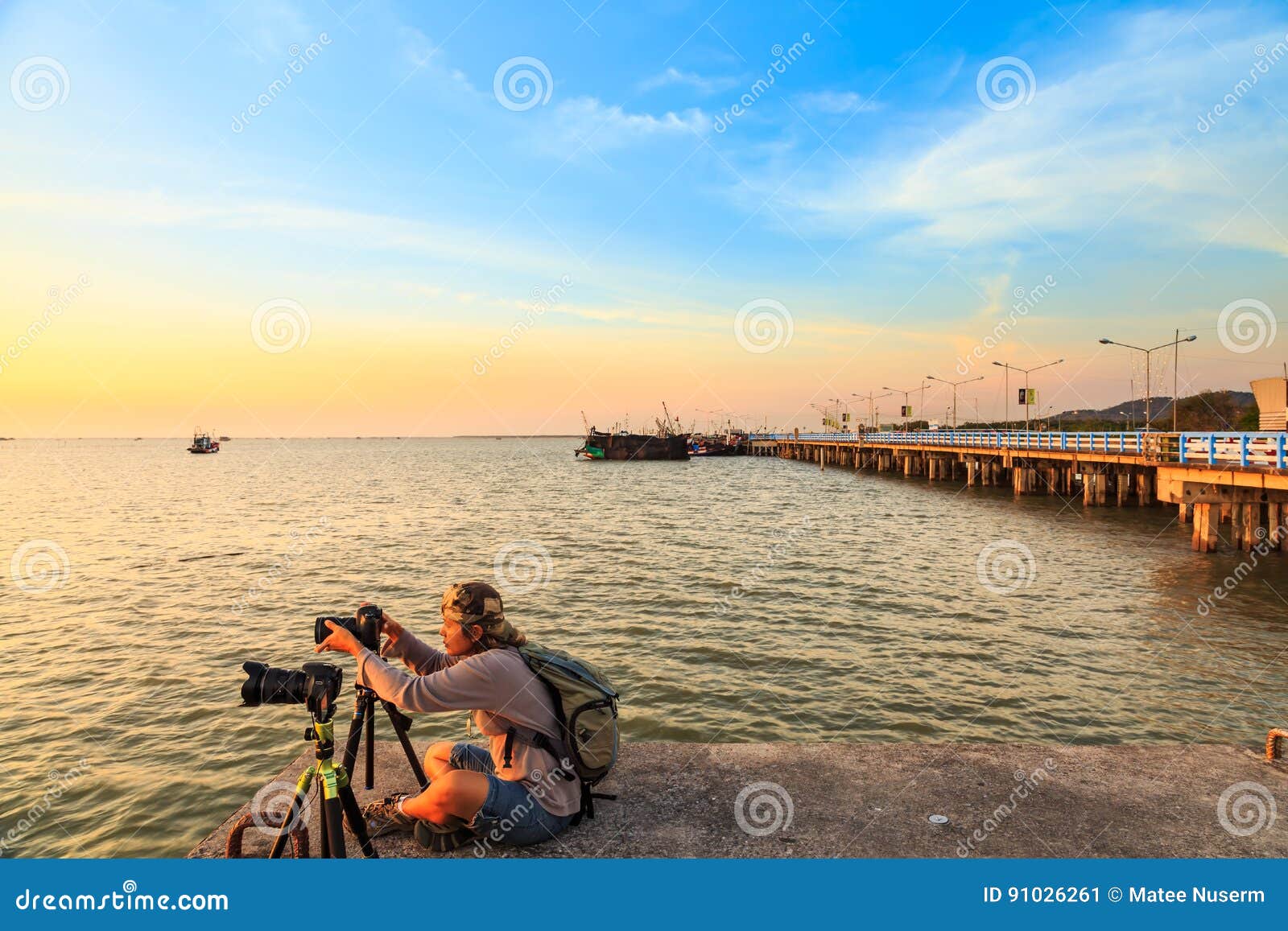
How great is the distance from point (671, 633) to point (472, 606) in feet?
37.4

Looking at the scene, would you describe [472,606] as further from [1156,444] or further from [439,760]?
[1156,444]

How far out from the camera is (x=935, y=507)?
42.3m

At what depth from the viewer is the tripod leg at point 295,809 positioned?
376 cm

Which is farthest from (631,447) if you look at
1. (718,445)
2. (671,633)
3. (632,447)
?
(671,633)

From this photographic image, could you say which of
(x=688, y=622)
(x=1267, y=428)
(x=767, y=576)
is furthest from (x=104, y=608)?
(x=1267, y=428)

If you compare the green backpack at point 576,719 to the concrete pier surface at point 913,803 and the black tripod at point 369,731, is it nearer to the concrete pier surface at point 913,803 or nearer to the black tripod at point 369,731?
the concrete pier surface at point 913,803

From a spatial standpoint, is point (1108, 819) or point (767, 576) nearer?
point (1108, 819)

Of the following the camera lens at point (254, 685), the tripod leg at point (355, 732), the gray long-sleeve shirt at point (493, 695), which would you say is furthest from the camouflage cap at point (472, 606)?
the camera lens at point (254, 685)

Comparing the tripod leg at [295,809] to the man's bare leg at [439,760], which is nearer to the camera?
the tripod leg at [295,809]

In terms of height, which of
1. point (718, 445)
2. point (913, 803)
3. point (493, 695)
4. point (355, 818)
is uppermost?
point (718, 445)

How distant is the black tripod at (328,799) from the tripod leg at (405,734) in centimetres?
43

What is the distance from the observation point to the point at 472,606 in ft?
13.7

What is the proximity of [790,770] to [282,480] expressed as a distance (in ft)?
291

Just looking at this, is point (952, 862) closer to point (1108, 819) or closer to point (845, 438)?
point (1108, 819)
